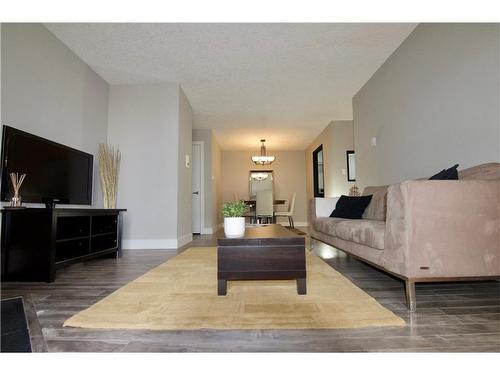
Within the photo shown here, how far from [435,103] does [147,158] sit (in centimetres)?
364

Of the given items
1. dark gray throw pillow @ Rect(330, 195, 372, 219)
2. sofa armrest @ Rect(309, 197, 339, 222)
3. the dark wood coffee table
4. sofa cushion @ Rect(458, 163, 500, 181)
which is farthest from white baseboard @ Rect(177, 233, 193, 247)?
sofa cushion @ Rect(458, 163, 500, 181)

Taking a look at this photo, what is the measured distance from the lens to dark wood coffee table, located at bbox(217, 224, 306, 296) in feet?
5.62

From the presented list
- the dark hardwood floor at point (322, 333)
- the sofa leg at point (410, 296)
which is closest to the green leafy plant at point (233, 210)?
the dark hardwood floor at point (322, 333)

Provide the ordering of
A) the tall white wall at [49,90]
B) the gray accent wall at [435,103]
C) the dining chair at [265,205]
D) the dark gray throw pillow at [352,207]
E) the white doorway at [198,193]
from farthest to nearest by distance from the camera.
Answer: the dining chair at [265,205], the white doorway at [198,193], the dark gray throw pillow at [352,207], the tall white wall at [49,90], the gray accent wall at [435,103]

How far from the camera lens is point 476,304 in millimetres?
1588

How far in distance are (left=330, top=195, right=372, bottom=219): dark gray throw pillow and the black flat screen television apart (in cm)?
308

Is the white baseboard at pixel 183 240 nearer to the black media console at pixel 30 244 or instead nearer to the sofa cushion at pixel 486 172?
the black media console at pixel 30 244

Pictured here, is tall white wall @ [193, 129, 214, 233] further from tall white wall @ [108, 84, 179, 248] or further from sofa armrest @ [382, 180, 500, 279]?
sofa armrest @ [382, 180, 500, 279]

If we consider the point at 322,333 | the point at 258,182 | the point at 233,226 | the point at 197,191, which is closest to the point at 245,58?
the point at 233,226

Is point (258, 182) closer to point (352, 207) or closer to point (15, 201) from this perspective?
point (352, 207)

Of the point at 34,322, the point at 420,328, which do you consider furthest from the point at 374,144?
the point at 34,322

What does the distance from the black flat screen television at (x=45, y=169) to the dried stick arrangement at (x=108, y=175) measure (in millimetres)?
250

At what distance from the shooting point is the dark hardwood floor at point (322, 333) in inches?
43.0

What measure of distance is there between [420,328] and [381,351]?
0.35 meters
